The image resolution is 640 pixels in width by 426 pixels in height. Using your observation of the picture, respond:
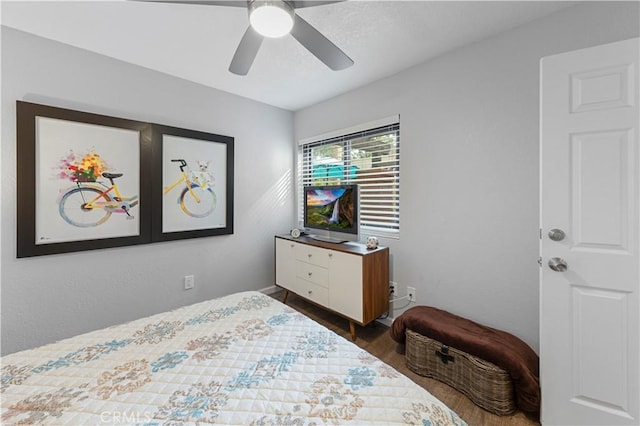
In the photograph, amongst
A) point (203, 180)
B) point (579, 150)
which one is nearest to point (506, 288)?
point (579, 150)

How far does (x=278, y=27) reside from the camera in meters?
1.31

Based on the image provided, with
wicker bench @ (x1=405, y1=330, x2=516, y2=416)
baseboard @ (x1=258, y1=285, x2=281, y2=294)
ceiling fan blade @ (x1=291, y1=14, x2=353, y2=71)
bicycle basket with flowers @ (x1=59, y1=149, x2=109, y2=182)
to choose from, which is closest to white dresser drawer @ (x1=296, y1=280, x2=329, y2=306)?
baseboard @ (x1=258, y1=285, x2=281, y2=294)

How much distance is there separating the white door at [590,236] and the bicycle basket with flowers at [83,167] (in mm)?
A: 3093

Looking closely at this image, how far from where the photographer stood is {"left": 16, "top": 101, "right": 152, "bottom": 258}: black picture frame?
1872 millimetres

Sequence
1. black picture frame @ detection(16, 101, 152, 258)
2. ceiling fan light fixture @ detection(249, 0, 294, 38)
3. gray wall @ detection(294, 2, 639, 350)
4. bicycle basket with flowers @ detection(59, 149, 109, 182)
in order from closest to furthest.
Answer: ceiling fan light fixture @ detection(249, 0, 294, 38) → gray wall @ detection(294, 2, 639, 350) → black picture frame @ detection(16, 101, 152, 258) → bicycle basket with flowers @ detection(59, 149, 109, 182)

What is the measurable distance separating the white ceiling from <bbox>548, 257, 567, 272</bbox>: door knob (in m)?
1.53

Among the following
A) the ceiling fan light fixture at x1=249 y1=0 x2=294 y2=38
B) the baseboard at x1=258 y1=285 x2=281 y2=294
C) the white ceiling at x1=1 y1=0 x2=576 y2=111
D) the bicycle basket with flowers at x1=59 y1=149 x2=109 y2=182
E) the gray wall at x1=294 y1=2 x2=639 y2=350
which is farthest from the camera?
the baseboard at x1=258 y1=285 x2=281 y2=294

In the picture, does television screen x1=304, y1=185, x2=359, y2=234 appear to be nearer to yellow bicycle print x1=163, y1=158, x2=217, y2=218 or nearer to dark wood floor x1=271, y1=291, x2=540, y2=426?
dark wood floor x1=271, y1=291, x2=540, y2=426

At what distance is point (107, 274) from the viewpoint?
7.34ft

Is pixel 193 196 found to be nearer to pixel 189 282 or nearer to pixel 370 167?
pixel 189 282

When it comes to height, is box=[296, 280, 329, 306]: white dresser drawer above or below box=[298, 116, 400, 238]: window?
below

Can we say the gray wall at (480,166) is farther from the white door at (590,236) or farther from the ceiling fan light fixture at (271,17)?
the ceiling fan light fixture at (271,17)

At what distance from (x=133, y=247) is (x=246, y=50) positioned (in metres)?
1.94

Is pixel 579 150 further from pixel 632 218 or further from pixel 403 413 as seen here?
pixel 403 413
